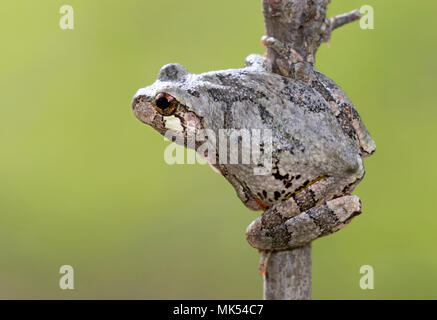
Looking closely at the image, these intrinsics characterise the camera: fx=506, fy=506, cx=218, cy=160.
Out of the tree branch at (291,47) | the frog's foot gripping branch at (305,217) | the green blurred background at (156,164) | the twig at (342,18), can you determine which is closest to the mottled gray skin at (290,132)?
the frog's foot gripping branch at (305,217)

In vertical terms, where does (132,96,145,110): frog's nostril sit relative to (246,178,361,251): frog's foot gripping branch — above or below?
above

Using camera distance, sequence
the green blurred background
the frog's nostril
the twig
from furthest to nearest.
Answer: the green blurred background
the twig
the frog's nostril

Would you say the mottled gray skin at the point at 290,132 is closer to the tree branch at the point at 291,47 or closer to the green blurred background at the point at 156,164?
the tree branch at the point at 291,47

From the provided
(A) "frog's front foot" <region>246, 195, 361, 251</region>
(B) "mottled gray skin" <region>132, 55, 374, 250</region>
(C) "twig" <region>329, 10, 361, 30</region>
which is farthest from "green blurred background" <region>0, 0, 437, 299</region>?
(A) "frog's front foot" <region>246, 195, 361, 251</region>

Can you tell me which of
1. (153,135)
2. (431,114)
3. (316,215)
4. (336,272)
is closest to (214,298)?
(336,272)

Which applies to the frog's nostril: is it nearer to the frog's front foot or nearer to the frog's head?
the frog's head

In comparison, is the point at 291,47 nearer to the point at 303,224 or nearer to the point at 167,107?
the point at 167,107

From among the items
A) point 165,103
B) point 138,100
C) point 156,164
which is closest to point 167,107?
point 165,103
